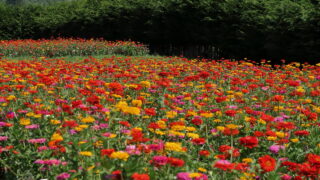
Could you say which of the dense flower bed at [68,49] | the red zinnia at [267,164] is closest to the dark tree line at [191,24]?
the dense flower bed at [68,49]

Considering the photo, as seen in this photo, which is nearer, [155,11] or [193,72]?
[193,72]

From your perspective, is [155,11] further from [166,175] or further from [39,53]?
[166,175]

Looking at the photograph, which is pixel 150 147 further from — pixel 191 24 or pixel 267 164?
pixel 191 24

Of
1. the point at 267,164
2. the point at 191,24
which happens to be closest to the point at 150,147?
the point at 267,164

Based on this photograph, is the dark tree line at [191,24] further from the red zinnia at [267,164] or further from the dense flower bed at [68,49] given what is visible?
the red zinnia at [267,164]

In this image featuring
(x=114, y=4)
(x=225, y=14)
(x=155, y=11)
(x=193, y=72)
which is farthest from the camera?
(x=114, y=4)

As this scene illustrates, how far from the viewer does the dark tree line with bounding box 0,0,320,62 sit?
1152 centimetres

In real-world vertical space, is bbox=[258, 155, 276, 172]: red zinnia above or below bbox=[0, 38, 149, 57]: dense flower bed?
above

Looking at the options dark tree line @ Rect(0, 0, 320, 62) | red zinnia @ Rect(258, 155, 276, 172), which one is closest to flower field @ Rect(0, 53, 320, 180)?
red zinnia @ Rect(258, 155, 276, 172)

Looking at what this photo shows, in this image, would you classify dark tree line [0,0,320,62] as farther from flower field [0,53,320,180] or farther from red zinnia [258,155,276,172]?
red zinnia [258,155,276,172]

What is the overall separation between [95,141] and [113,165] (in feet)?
2.72

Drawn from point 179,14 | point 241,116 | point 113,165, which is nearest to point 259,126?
point 241,116

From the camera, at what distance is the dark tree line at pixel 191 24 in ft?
37.8

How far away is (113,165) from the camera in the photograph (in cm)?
254
